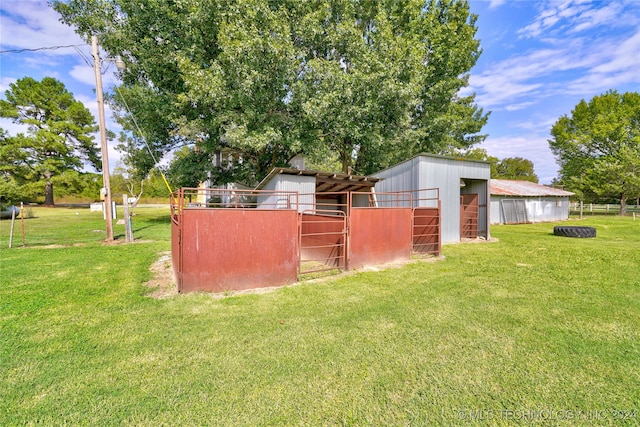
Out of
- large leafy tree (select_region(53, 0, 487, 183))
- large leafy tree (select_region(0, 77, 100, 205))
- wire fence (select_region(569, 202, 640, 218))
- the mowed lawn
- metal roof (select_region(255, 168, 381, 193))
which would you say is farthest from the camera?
wire fence (select_region(569, 202, 640, 218))

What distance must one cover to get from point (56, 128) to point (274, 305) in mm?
36289

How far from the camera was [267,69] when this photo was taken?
32.8 ft

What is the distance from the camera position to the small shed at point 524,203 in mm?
18922

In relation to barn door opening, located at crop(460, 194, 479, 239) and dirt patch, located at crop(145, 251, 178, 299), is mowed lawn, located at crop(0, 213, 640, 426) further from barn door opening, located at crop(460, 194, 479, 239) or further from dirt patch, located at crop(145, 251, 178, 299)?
barn door opening, located at crop(460, 194, 479, 239)

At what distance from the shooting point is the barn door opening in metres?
11.4

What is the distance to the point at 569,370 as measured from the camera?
2.45 metres

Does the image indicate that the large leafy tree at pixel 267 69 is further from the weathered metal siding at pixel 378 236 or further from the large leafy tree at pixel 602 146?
the large leafy tree at pixel 602 146

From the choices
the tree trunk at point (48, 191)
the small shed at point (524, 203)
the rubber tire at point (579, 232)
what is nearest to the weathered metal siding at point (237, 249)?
the rubber tire at point (579, 232)

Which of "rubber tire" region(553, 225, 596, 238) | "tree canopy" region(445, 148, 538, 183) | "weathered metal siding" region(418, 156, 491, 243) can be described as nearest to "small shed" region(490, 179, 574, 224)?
"rubber tire" region(553, 225, 596, 238)

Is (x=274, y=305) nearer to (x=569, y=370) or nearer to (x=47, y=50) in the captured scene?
(x=569, y=370)

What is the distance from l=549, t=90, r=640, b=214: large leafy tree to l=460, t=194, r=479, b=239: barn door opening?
23277mm

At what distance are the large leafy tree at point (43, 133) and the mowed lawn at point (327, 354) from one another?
Answer: 3164 centimetres

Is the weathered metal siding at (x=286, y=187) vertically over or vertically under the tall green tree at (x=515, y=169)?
under

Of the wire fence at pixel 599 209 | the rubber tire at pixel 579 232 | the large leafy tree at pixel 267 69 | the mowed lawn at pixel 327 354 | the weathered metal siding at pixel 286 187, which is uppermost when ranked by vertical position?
the large leafy tree at pixel 267 69
